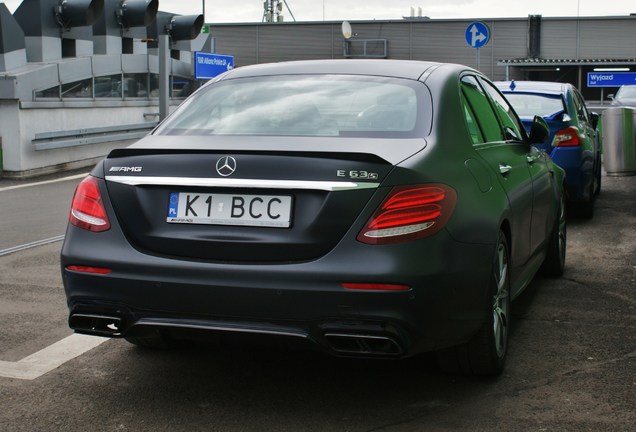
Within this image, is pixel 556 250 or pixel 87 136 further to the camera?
pixel 87 136

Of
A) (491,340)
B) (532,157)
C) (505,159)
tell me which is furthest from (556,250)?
(491,340)

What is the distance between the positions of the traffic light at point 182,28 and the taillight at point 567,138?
16.0 metres

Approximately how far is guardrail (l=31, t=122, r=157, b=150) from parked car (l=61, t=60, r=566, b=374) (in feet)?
36.7

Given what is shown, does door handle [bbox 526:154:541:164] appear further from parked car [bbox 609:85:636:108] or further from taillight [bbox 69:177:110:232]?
parked car [bbox 609:85:636:108]

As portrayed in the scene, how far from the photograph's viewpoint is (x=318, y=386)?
4.34 meters

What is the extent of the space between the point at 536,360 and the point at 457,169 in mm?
1239

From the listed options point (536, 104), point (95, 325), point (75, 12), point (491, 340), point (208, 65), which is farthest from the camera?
point (208, 65)

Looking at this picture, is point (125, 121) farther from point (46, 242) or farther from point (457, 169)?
point (457, 169)

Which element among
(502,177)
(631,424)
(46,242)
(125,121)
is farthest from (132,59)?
(631,424)

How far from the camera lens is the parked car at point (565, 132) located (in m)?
9.57

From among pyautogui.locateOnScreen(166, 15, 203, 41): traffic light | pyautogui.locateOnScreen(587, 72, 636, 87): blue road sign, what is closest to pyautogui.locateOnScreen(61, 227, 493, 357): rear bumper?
pyautogui.locateOnScreen(166, 15, 203, 41): traffic light

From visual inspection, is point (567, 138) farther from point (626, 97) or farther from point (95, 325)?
point (626, 97)

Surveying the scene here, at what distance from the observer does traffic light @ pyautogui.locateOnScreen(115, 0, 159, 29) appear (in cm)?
2105

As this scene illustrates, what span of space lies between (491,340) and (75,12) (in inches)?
634
